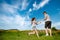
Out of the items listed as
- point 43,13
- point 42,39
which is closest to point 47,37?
point 42,39

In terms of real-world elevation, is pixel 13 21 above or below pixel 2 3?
below

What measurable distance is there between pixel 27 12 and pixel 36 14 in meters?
0.21

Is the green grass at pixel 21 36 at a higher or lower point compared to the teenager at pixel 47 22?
lower

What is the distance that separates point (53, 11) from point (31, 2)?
549 mm

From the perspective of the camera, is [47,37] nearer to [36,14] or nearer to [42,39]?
[42,39]

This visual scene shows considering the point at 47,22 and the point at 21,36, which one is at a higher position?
the point at 47,22

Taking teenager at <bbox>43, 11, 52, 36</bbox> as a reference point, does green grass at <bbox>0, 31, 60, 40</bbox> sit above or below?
below

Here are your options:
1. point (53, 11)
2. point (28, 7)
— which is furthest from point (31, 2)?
point (53, 11)

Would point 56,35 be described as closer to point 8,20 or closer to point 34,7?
point 34,7

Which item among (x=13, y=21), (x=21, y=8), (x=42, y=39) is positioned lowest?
(x=42, y=39)

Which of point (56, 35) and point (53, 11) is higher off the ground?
point (53, 11)

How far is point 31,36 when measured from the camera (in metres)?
4.61

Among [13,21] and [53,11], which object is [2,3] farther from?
[53,11]

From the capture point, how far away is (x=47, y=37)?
15.0ft
